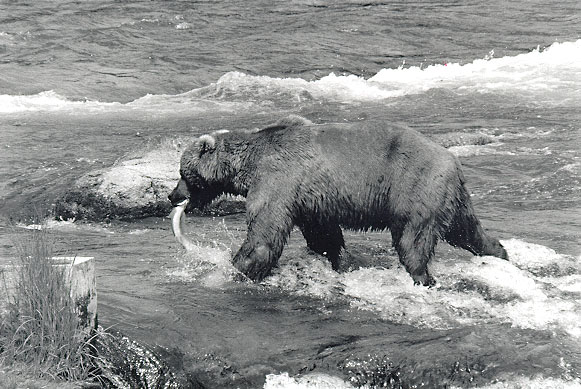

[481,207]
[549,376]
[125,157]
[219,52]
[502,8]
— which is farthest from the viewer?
[502,8]

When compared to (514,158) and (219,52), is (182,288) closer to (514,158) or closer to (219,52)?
(514,158)

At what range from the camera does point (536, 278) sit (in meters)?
7.54

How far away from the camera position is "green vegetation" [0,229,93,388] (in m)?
5.52

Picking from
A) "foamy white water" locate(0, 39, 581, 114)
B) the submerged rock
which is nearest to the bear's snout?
the submerged rock

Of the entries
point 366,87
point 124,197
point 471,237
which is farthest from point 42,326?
point 366,87

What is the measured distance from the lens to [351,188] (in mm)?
7398

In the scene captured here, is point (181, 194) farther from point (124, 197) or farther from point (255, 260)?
point (124, 197)

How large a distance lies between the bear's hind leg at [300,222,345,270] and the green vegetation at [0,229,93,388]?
2.71m

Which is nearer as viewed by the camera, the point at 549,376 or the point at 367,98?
the point at 549,376

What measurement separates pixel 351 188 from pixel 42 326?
9.41 feet

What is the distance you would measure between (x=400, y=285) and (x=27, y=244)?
3094 mm

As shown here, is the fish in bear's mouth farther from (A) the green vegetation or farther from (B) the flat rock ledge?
(A) the green vegetation

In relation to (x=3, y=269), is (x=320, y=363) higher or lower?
lower

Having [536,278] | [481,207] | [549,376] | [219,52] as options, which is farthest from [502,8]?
[549,376]
